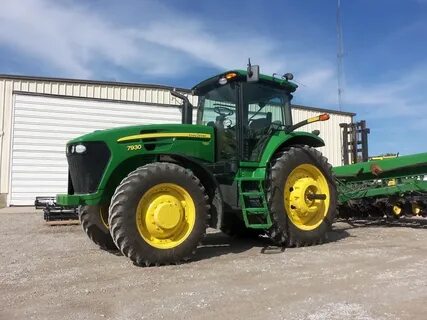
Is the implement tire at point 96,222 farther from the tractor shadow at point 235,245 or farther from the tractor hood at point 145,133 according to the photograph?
the tractor shadow at point 235,245

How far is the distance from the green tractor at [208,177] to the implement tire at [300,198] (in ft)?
0.05

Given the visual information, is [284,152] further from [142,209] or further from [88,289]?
[88,289]

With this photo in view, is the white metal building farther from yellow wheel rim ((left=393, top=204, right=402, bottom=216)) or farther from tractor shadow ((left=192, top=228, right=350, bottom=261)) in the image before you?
yellow wheel rim ((left=393, top=204, right=402, bottom=216))

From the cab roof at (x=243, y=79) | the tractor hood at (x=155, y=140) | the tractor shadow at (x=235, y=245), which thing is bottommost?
the tractor shadow at (x=235, y=245)

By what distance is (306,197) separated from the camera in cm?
723

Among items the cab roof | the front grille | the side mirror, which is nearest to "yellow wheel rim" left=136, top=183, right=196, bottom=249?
the front grille

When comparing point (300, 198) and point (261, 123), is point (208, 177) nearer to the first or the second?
point (261, 123)

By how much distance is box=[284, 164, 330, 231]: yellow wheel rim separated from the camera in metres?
7.13

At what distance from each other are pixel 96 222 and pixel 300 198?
3.02 meters

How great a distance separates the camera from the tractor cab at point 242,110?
6.94m

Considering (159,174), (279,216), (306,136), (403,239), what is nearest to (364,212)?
(403,239)

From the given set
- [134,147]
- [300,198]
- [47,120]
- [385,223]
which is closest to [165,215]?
[134,147]

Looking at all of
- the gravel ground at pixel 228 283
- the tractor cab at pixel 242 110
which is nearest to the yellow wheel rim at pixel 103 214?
the gravel ground at pixel 228 283

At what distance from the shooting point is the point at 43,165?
1619 cm
